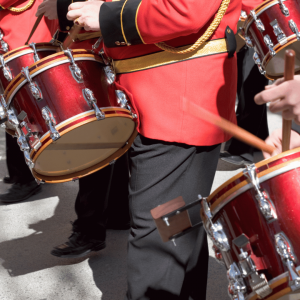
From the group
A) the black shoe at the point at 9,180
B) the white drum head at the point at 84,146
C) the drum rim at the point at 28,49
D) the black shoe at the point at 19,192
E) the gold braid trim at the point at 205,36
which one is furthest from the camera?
the black shoe at the point at 9,180

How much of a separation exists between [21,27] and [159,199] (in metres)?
1.62

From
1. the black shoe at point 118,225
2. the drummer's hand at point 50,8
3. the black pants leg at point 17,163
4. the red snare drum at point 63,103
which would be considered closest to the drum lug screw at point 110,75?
the red snare drum at point 63,103

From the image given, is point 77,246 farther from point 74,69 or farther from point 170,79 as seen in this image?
point 170,79

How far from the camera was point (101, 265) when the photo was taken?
2367 mm

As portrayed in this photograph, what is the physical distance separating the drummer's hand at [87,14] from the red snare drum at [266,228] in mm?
717

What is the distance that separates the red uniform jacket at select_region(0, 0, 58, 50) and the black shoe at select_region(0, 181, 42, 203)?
3.28 feet

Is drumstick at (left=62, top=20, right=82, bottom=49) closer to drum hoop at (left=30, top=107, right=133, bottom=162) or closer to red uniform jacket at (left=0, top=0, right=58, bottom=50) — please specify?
drum hoop at (left=30, top=107, right=133, bottom=162)

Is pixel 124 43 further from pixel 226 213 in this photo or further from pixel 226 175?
pixel 226 175

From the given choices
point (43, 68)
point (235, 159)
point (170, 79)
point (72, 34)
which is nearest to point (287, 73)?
point (170, 79)

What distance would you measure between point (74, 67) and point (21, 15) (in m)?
1.28

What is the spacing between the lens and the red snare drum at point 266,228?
44.3 inches

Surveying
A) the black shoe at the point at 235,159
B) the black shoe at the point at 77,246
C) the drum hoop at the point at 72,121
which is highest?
the drum hoop at the point at 72,121

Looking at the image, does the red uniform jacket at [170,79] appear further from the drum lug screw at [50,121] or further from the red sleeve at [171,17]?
the drum lug screw at [50,121]

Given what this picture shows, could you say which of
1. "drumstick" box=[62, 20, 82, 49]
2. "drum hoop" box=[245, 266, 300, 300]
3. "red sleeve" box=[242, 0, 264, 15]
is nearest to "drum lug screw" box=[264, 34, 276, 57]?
"red sleeve" box=[242, 0, 264, 15]
